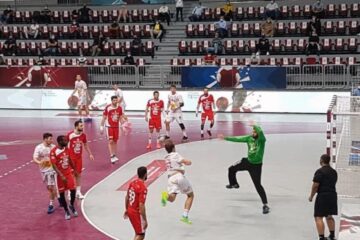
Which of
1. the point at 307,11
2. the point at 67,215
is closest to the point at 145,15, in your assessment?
the point at 307,11

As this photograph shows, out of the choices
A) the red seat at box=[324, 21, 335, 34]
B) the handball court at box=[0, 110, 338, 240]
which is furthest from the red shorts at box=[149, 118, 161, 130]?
the red seat at box=[324, 21, 335, 34]

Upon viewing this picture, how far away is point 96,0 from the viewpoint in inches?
1684

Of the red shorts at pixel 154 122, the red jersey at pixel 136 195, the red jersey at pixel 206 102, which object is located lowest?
the red jersey at pixel 136 195

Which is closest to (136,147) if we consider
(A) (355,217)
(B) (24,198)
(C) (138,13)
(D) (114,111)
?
(D) (114,111)

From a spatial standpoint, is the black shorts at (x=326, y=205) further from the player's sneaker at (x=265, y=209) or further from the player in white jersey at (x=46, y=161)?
the player in white jersey at (x=46, y=161)

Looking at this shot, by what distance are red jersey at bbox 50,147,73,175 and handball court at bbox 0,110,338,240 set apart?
3.85 feet

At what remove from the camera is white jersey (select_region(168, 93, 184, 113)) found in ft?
71.1

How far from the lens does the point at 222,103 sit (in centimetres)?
3003

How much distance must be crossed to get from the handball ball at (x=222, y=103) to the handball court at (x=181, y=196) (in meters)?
4.76

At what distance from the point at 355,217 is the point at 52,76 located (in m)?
23.5

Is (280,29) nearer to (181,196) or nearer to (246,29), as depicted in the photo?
(246,29)

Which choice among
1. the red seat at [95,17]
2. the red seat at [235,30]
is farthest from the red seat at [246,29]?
the red seat at [95,17]

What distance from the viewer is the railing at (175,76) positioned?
2948cm

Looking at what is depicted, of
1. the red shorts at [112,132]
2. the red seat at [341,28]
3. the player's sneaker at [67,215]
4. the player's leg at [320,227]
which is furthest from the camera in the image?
the red seat at [341,28]
